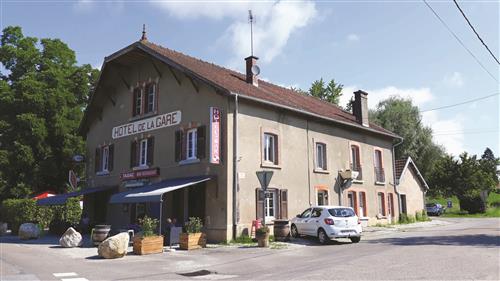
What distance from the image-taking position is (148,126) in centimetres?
2120

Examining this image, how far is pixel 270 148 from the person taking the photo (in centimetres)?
1925

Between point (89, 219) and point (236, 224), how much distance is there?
34.2ft

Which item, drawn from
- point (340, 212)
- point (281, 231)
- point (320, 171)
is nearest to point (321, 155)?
point (320, 171)

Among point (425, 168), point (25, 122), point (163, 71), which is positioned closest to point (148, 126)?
point (163, 71)

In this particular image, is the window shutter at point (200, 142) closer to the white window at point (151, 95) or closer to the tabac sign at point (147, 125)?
the tabac sign at point (147, 125)

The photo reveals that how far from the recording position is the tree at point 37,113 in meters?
29.0

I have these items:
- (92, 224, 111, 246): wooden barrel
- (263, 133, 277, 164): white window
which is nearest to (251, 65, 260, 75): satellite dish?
(263, 133, 277, 164): white window

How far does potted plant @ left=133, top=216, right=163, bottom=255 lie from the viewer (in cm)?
1414

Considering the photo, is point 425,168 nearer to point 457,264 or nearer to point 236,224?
point 236,224

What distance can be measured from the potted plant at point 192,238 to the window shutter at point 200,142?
325 centimetres

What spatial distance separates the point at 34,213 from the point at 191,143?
12589 mm

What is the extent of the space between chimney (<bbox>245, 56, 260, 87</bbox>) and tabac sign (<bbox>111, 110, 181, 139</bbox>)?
423 cm

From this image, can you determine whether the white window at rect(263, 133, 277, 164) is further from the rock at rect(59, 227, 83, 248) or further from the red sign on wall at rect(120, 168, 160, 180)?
the rock at rect(59, 227, 83, 248)

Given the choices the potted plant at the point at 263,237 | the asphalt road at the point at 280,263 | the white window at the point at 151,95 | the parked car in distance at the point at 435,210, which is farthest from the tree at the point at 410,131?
the potted plant at the point at 263,237
